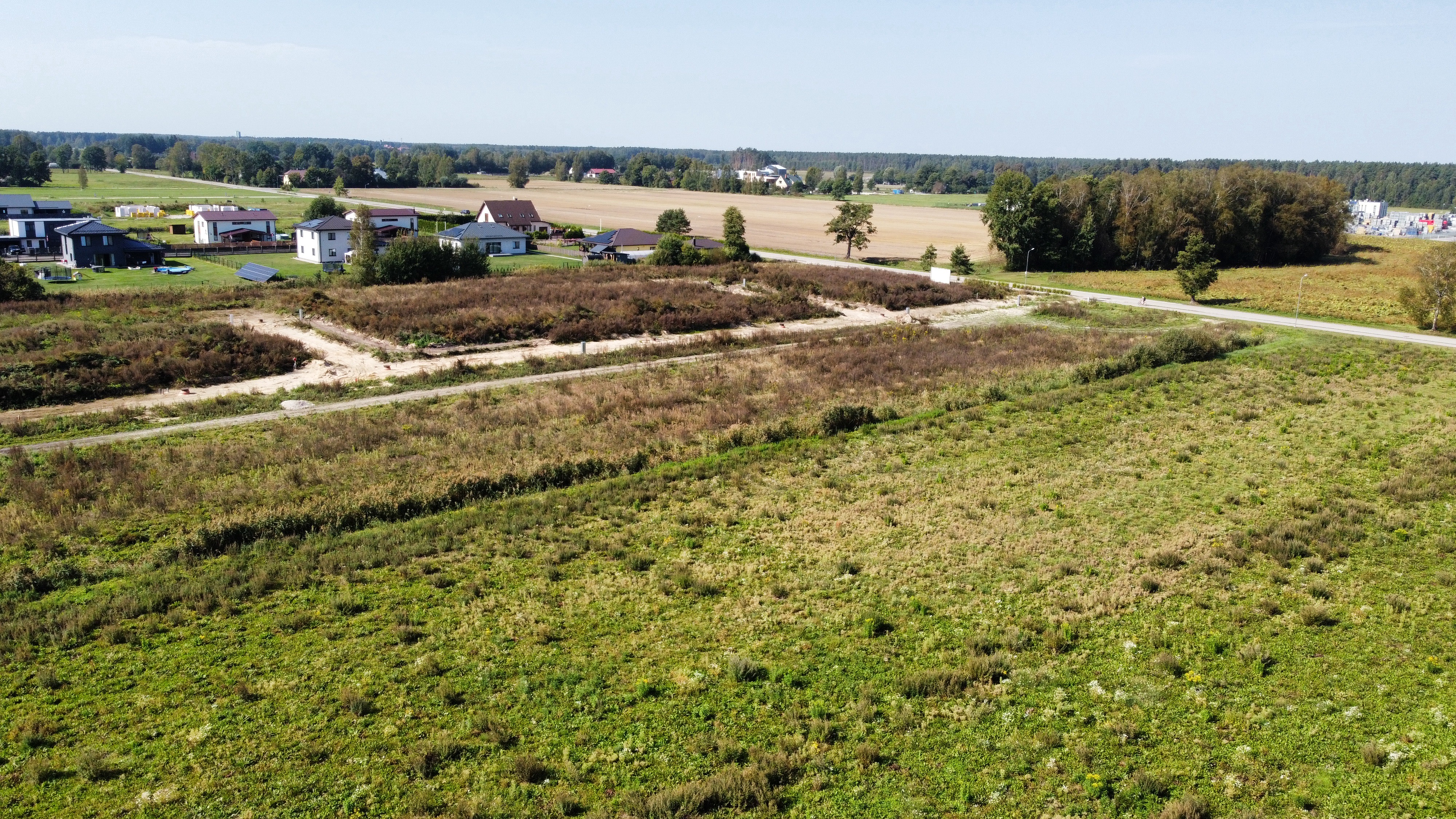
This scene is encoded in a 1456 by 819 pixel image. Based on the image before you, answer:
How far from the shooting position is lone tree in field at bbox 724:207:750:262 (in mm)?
67125

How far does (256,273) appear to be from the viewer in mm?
56281

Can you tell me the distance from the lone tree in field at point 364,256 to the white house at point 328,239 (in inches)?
245

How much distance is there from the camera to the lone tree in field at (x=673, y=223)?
79.8 meters

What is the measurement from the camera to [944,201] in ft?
559

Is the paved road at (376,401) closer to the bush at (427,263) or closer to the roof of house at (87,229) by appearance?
the bush at (427,263)

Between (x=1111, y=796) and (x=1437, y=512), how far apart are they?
48.8 ft

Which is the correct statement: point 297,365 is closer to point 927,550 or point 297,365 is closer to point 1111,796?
point 927,550

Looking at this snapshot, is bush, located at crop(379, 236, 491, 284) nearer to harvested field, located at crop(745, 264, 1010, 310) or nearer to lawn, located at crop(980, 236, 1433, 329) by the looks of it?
harvested field, located at crop(745, 264, 1010, 310)

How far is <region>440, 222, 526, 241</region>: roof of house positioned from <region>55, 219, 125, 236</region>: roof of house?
21779 mm

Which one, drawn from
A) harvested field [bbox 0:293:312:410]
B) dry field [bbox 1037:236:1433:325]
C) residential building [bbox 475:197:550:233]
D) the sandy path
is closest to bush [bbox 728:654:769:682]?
the sandy path

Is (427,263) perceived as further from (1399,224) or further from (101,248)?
(1399,224)

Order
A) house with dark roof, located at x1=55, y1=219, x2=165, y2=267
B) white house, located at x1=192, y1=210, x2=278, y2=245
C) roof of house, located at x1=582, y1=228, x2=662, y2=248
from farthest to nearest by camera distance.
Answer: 1. roof of house, located at x1=582, y1=228, x2=662, y2=248
2. white house, located at x1=192, y1=210, x2=278, y2=245
3. house with dark roof, located at x1=55, y1=219, x2=165, y2=267

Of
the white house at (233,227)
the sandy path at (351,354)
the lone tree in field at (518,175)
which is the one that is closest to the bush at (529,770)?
the sandy path at (351,354)

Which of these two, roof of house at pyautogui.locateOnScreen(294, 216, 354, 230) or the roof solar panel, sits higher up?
roof of house at pyautogui.locateOnScreen(294, 216, 354, 230)
